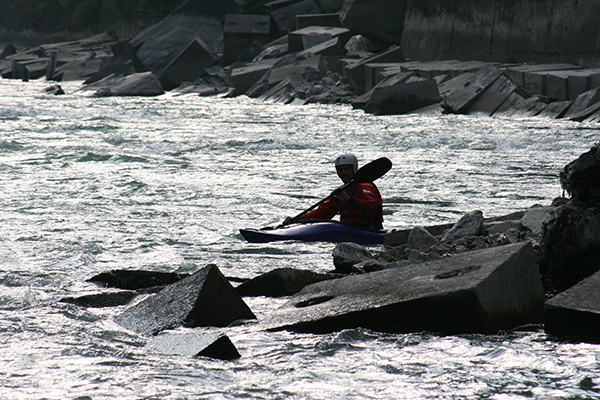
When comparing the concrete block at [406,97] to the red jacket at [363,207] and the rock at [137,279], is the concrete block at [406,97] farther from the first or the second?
the rock at [137,279]

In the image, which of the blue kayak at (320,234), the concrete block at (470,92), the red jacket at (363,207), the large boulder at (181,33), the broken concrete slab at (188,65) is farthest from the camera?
the large boulder at (181,33)

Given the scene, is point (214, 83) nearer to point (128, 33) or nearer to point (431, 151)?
point (431, 151)

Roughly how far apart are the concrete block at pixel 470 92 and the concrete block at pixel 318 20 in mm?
14819

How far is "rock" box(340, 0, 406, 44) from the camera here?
2698 cm

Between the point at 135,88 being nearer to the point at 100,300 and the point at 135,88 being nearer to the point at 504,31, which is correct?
the point at 504,31

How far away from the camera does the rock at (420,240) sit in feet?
18.6

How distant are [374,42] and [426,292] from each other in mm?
26081

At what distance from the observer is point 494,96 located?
1811cm

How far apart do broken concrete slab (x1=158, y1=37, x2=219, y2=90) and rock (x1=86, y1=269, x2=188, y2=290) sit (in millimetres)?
26856

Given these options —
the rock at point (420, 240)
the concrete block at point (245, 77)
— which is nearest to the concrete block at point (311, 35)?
the concrete block at point (245, 77)

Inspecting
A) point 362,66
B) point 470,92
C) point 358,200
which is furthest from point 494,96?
point 358,200

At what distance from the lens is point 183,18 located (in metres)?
39.1

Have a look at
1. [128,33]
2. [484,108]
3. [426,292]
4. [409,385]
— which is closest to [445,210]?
[426,292]

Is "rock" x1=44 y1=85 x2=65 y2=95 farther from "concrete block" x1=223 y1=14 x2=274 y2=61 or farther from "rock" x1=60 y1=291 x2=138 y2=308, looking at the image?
"rock" x1=60 y1=291 x2=138 y2=308
